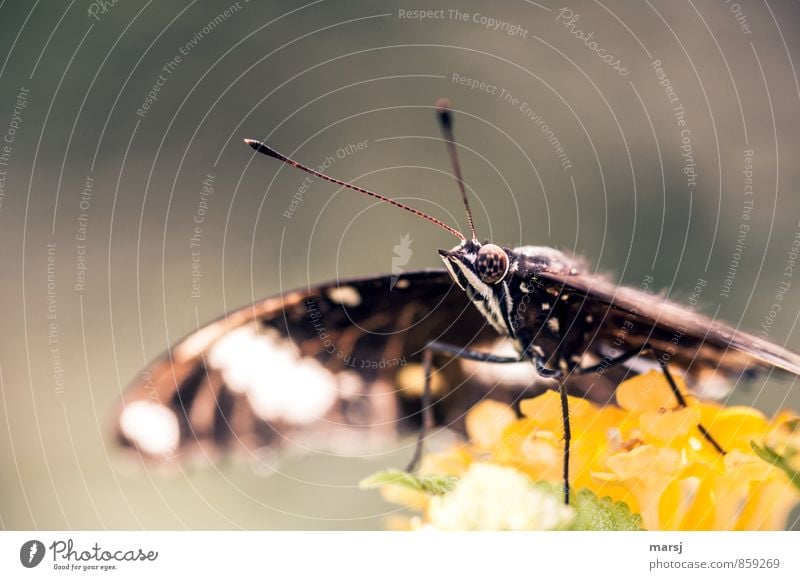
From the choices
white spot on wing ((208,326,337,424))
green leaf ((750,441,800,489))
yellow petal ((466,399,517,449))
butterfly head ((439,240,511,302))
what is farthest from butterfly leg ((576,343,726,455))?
white spot on wing ((208,326,337,424))

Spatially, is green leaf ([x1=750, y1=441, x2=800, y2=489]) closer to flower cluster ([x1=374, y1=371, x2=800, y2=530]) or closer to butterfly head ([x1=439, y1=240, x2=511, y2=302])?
flower cluster ([x1=374, y1=371, x2=800, y2=530])

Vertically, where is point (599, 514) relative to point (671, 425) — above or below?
below

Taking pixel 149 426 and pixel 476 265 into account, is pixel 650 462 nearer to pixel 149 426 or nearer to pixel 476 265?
pixel 476 265

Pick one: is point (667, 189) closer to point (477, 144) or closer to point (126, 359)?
point (477, 144)

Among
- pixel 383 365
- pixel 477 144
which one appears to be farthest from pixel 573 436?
pixel 477 144

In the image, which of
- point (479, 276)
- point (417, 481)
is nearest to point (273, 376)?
point (479, 276)

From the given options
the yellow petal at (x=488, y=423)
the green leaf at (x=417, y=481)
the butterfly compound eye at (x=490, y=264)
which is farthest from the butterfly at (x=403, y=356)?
the green leaf at (x=417, y=481)
